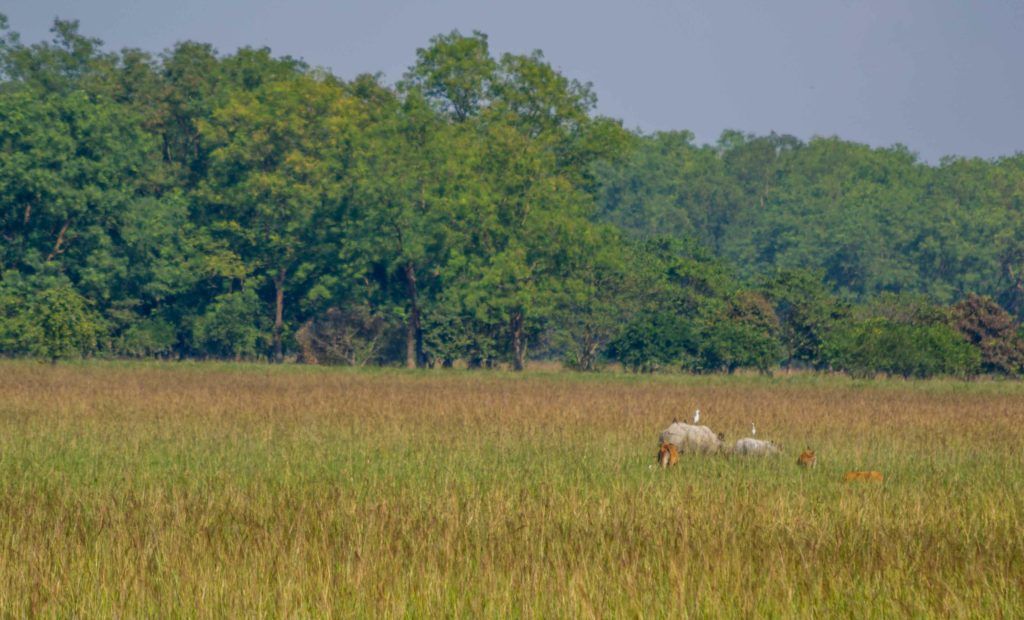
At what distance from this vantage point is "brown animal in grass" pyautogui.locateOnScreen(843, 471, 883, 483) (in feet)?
51.0

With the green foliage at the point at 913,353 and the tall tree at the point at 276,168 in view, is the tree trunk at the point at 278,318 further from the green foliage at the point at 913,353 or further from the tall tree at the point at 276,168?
the green foliage at the point at 913,353

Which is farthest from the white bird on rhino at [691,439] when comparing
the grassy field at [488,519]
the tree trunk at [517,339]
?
the tree trunk at [517,339]

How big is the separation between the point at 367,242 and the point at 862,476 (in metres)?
45.1

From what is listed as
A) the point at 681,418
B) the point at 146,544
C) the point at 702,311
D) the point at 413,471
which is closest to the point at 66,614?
the point at 146,544

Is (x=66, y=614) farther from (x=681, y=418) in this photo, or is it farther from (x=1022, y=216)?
(x=1022, y=216)

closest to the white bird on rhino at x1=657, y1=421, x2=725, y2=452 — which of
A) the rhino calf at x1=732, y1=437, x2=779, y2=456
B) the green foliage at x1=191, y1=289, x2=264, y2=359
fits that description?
the rhino calf at x1=732, y1=437, x2=779, y2=456

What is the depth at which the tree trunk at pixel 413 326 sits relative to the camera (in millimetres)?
61344

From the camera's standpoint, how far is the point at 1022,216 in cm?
9994

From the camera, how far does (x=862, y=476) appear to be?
15.8 metres

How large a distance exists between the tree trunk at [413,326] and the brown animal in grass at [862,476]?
4550cm

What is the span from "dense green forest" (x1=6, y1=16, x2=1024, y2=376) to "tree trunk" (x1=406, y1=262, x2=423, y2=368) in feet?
0.50

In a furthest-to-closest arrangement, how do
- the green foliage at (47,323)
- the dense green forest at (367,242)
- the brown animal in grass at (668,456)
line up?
1. the dense green forest at (367,242)
2. the green foliage at (47,323)
3. the brown animal in grass at (668,456)

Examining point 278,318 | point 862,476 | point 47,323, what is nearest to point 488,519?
point 862,476

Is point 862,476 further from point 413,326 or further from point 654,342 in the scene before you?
point 413,326
